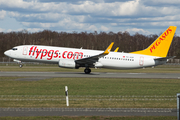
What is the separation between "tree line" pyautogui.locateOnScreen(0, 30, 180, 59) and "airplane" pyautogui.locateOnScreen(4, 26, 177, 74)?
248 ft

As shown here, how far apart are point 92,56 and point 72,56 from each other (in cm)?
380

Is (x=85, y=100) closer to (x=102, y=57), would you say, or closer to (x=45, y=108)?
(x=45, y=108)

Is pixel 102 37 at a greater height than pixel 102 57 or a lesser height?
greater

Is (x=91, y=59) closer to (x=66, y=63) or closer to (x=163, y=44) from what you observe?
(x=66, y=63)

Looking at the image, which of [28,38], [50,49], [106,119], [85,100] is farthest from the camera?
[28,38]

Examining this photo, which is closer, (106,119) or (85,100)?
(106,119)

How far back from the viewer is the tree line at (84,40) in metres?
124

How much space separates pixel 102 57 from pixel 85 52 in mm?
3139

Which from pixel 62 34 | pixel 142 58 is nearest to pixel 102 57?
pixel 142 58

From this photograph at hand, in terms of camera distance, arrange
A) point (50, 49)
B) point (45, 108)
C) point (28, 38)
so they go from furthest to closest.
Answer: point (28, 38) → point (50, 49) → point (45, 108)

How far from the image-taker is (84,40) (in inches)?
5492

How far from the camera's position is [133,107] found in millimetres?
13617

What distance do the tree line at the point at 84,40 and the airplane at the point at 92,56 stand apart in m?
75.6

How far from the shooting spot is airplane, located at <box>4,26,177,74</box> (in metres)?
40.7
